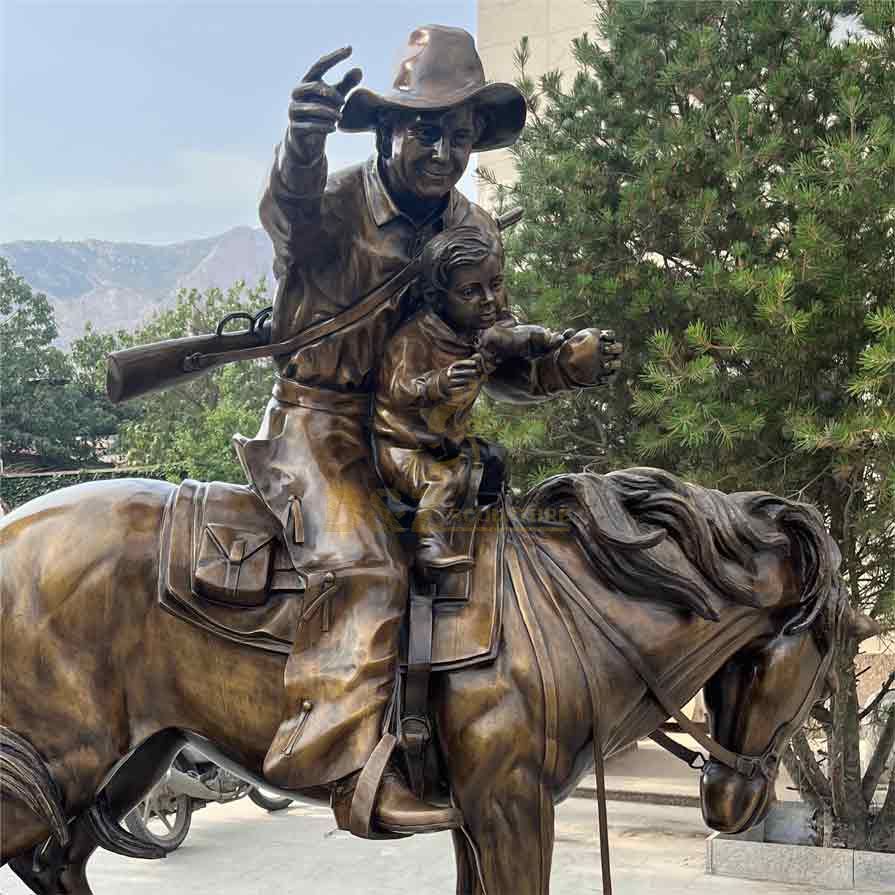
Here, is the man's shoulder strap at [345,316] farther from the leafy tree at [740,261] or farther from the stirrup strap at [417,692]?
the leafy tree at [740,261]

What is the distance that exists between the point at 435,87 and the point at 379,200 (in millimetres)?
296

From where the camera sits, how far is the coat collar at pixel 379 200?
2852 mm

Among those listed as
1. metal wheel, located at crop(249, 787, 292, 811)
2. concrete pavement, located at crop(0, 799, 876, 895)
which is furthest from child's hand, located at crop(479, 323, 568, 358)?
metal wheel, located at crop(249, 787, 292, 811)

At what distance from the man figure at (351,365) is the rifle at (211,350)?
11mm

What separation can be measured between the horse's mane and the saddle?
0.26 meters

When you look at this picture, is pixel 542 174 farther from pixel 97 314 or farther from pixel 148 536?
pixel 97 314

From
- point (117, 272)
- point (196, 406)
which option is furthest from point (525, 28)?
point (117, 272)

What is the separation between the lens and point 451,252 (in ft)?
8.79

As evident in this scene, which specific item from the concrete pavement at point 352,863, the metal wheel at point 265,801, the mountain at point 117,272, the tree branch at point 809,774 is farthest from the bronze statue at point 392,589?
the mountain at point 117,272

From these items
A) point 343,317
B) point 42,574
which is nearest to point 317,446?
point 343,317

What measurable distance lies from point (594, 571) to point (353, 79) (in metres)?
1.26

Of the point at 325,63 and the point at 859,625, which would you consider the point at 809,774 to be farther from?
the point at 325,63

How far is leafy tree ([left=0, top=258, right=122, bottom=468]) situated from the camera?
68.6ft

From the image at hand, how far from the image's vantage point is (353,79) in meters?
2.52
